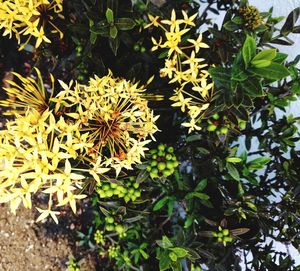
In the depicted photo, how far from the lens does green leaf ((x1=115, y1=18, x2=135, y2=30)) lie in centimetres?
120

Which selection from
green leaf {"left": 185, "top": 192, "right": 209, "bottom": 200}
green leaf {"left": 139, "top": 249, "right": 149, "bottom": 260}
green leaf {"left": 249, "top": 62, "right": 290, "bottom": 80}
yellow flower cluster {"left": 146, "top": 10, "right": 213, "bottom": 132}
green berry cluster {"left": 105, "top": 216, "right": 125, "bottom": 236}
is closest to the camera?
green leaf {"left": 249, "top": 62, "right": 290, "bottom": 80}

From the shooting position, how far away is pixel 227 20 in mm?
1224

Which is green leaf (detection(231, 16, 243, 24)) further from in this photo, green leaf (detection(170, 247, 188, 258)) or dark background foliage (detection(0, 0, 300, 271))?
green leaf (detection(170, 247, 188, 258))

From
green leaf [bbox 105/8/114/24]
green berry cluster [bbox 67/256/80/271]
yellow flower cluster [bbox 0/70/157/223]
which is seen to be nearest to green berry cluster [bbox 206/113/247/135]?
yellow flower cluster [bbox 0/70/157/223]

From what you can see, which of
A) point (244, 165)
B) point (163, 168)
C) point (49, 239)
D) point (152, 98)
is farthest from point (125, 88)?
point (49, 239)

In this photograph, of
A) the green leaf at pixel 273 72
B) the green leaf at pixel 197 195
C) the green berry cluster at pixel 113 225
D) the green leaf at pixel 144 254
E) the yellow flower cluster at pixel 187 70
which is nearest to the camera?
the green leaf at pixel 273 72

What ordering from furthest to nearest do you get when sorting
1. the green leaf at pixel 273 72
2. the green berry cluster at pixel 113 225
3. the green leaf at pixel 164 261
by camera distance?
1. the green berry cluster at pixel 113 225
2. the green leaf at pixel 164 261
3. the green leaf at pixel 273 72

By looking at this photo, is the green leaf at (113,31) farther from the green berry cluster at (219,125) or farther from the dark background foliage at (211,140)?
the green berry cluster at (219,125)

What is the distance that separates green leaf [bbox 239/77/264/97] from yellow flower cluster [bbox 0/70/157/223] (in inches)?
11.5

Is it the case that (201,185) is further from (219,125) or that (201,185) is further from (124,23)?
(124,23)

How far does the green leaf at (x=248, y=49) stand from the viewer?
2.97 feet

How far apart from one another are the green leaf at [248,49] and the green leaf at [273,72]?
0.12 feet

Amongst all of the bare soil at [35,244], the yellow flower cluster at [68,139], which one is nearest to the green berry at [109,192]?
the yellow flower cluster at [68,139]

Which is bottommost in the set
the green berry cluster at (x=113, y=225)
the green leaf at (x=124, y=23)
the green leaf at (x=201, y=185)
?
the green berry cluster at (x=113, y=225)
